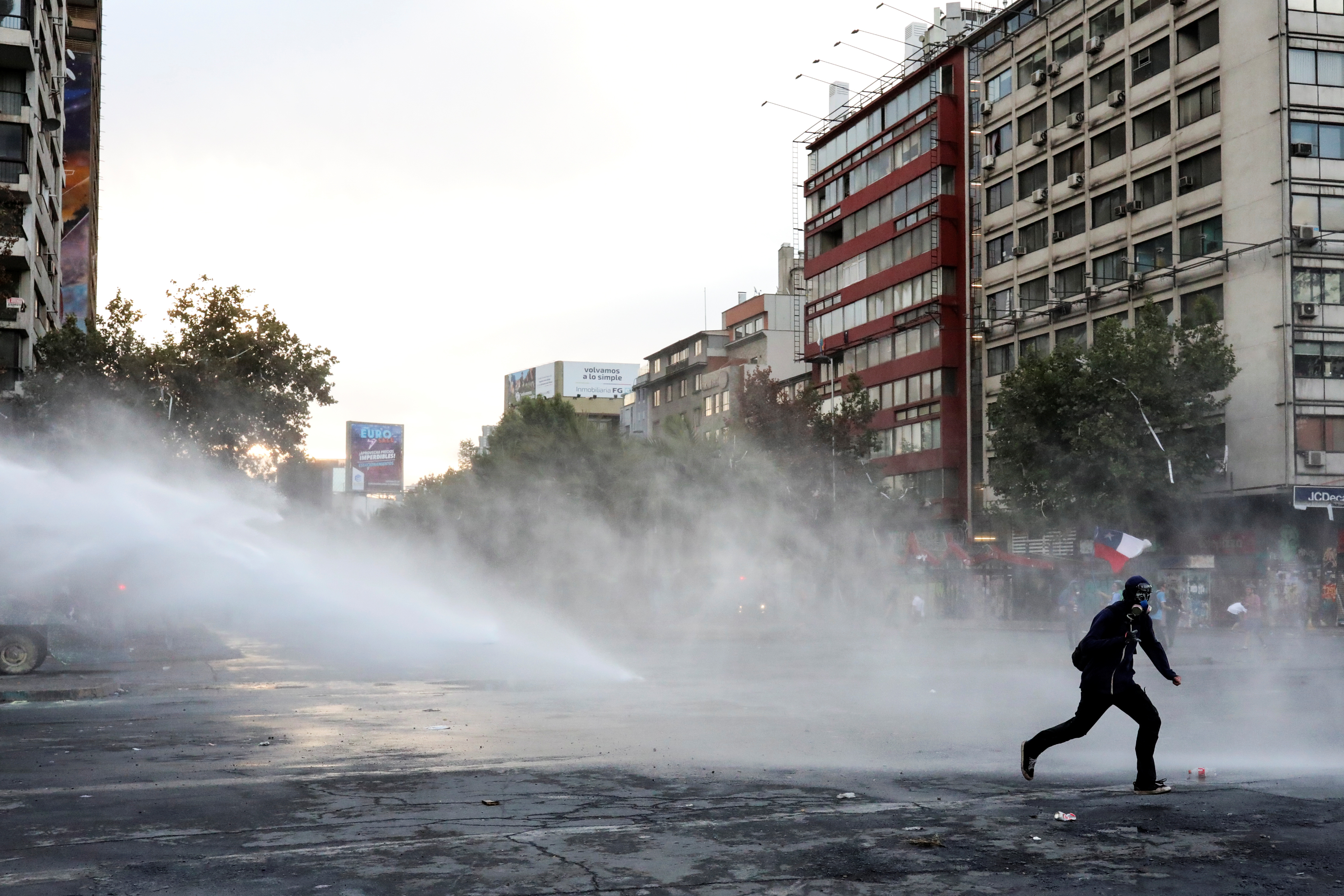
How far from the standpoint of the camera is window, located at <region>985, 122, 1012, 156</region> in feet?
183

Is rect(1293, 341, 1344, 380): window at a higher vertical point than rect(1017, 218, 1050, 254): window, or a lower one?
lower

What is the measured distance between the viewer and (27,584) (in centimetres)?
2241

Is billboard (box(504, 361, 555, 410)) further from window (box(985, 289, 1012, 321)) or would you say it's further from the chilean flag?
the chilean flag

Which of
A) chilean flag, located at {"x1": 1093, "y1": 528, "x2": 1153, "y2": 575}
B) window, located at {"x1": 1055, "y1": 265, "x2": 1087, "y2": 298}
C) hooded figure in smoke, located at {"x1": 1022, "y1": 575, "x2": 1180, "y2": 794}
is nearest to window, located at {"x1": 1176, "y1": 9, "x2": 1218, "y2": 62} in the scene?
window, located at {"x1": 1055, "y1": 265, "x2": 1087, "y2": 298}

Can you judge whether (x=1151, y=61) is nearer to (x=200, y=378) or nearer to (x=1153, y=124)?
(x=1153, y=124)

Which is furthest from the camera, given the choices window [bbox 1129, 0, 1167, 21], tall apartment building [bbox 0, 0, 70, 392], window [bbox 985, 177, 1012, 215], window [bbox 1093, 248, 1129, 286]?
window [bbox 985, 177, 1012, 215]

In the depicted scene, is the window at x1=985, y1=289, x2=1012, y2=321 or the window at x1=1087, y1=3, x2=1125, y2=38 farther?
the window at x1=985, y1=289, x2=1012, y2=321

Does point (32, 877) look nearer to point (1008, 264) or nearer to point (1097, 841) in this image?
point (1097, 841)

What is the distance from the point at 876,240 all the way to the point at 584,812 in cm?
5693

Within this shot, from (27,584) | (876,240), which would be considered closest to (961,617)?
(876,240)

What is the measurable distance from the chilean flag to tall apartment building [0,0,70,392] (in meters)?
35.0

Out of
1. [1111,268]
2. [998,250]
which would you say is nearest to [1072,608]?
[1111,268]

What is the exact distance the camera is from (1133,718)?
962 centimetres

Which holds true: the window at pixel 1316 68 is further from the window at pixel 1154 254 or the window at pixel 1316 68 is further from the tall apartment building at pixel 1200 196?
the window at pixel 1154 254
